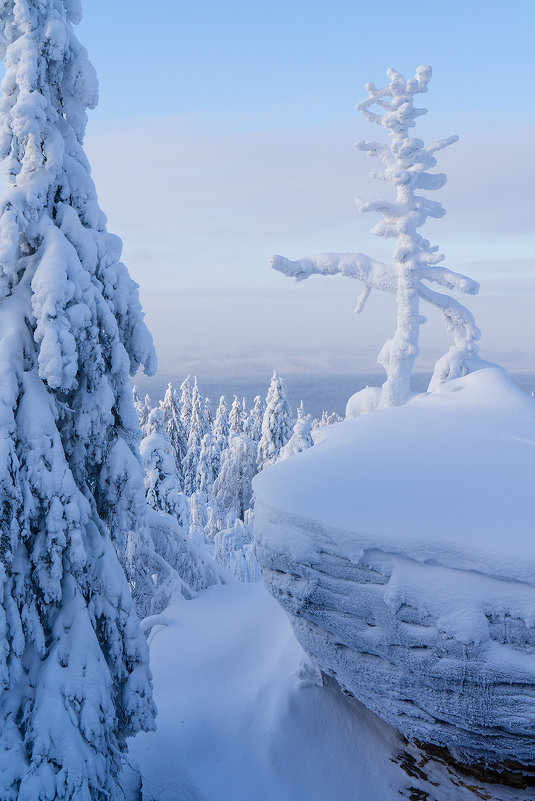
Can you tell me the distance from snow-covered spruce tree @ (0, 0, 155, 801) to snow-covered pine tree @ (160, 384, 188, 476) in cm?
3657

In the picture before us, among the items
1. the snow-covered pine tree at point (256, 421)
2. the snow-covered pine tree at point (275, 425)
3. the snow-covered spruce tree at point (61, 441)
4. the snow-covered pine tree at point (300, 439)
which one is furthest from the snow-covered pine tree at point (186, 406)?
the snow-covered spruce tree at point (61, 441)

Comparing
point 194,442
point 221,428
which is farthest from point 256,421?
point 194,442

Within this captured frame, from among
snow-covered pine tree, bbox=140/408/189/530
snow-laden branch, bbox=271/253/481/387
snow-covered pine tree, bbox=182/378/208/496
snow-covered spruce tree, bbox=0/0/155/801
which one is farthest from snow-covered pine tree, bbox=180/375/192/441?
snow-covered spruce tree, bbox=0/0/155/801

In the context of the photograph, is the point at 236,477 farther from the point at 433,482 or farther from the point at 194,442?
the point at 433,482

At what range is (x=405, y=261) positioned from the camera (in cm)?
1000

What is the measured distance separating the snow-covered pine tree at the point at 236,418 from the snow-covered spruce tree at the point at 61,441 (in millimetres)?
41575

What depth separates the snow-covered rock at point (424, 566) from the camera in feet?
18.5

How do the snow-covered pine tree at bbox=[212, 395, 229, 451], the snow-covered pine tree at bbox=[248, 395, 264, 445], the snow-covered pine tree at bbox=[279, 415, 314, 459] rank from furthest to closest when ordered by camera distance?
1. the snow-covered pine tree at bbox=[248, 395, 264, 445]
2. the snow-covered pine tree at bbox=[212, 395, 229, 451]
3. the snow-covered pine tree at bbox=[279, 415, 314, 459]

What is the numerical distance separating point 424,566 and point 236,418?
44067 mm

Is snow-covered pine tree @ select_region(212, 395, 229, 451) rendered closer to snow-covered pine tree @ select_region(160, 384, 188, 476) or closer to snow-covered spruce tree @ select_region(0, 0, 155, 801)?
snow-covered pine tree @ select_region(160, 384, 188, 476)

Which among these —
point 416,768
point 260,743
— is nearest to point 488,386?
point 416,768

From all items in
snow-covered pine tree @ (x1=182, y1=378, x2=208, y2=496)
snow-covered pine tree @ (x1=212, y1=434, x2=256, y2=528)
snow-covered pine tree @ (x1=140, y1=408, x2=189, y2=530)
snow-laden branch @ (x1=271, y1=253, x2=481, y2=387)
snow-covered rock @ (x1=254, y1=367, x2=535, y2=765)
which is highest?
snow-laden branch @ (x1=271, y1=253, x2=481, y2=387)

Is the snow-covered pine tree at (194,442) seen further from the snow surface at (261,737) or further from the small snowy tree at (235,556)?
the snow surface at (261,737)

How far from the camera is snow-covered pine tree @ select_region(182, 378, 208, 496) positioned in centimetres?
4278
